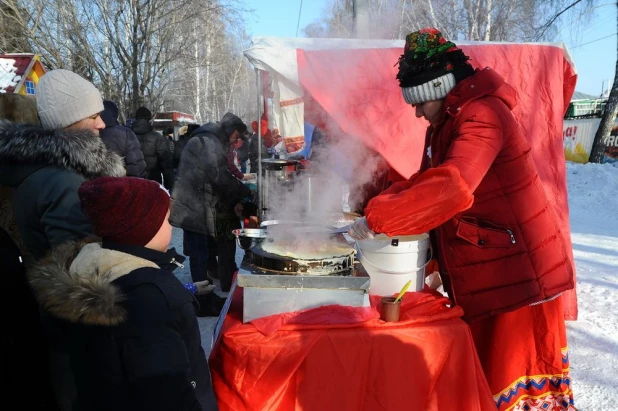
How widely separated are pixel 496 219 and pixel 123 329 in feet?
5.12

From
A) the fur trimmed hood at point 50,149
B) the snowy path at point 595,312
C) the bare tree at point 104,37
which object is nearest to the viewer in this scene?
the fur trimmed hood at point 50,149

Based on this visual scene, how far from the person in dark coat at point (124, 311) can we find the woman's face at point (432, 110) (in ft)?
4.41

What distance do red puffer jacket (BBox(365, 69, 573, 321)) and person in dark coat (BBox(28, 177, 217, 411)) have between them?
0.87m

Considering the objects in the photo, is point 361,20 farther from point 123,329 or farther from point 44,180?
point 123,329

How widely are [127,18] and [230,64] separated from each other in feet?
73.9

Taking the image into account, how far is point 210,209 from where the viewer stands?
4.43 metres

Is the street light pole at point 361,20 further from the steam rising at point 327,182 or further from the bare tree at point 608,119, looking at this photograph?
the bare tree at point 608,119

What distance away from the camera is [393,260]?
220 centimetres

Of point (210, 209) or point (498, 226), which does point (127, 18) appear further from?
point (498, 226)

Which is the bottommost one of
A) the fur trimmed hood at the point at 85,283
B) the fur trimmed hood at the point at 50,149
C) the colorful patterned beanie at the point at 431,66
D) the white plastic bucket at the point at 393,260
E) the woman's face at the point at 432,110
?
the white plastic bucket at the point at 393,260

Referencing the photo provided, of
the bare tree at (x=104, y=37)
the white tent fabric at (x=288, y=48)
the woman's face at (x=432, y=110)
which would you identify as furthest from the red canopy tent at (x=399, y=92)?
the bare tree at (x=104, y=37)

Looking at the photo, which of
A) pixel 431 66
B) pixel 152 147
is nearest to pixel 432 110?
pixel 431 66

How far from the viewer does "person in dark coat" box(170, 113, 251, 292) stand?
169 inches

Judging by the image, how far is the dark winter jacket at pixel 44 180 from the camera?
1.94 metres
